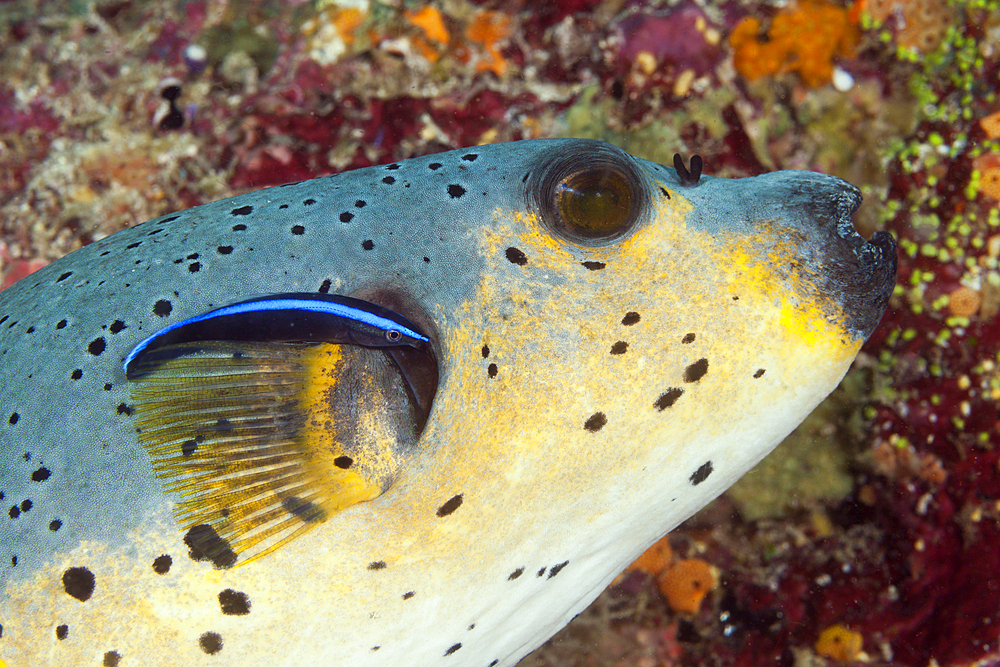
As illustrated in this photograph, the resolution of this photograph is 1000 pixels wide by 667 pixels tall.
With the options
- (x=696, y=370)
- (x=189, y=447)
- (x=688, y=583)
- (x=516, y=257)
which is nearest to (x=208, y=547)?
(x=189, y=447)

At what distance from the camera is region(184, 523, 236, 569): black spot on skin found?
1.48m

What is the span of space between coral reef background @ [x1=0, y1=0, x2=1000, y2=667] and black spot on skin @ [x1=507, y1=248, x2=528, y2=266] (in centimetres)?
175

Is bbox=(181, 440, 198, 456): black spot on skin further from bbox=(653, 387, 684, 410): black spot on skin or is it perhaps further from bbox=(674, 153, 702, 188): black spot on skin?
bbox=(674, 153, 702, 188): black spot on skin

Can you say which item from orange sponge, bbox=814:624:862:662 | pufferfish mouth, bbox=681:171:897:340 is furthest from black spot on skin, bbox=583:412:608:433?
orange sponge, bbox=814:624:862:662

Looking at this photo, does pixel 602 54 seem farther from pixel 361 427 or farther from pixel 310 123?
Answer: pixel 361 427

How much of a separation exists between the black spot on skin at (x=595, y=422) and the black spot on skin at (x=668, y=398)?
165 mm

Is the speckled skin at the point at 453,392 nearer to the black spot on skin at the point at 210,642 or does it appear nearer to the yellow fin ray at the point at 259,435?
the black spot on skin at the point at 210,642

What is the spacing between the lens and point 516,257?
1640 millimetres

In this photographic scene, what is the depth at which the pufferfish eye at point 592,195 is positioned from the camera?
5.29 ft

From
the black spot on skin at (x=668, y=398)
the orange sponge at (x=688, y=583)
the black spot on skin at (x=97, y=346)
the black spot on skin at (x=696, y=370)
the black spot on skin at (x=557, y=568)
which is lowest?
the orange sponge at (x=688, y=583)

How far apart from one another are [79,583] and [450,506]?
42.1 inches

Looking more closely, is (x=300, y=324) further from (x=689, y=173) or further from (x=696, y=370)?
(x=689, y=173)

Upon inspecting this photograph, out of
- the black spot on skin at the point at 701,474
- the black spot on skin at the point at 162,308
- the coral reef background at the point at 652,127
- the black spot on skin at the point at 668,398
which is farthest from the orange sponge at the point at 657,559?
the black spot on skin at the point at 162,308

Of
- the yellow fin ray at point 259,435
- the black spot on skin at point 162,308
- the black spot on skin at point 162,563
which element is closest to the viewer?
the yellow fin ray at point 259,435
